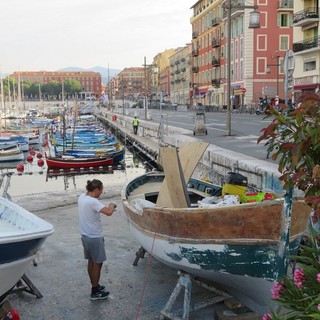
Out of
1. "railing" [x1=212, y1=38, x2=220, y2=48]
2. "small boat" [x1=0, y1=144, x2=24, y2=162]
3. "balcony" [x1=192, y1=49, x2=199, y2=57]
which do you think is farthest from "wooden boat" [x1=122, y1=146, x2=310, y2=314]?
"balcony" [x1=192, y1=49, x2=199, y2=57]

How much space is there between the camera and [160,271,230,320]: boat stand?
5.73 m

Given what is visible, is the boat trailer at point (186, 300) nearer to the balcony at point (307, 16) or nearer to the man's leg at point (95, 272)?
the man's leg at point (95, 272)

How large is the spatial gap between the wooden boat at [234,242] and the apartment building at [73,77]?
18230cm

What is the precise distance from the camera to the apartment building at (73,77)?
620 ft

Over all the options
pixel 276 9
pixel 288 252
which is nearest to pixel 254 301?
pixel 288 252

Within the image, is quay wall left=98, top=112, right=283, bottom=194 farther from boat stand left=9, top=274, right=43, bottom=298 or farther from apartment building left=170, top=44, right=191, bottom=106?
apartment building left=170, top=44, right=191, bottom=106

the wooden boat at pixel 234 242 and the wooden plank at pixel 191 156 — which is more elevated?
the wooden plank at pixel 191 156

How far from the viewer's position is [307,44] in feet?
160

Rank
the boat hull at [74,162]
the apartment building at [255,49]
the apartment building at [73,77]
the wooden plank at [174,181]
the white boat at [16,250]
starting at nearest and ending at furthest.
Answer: the white boat at [16,250] < the wooden plank at [174,181] < the boat hull at [74,162] < the apartment building at [255,49] < the apartment building at [73,77]

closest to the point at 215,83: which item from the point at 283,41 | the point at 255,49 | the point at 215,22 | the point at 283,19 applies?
the point at 215,22

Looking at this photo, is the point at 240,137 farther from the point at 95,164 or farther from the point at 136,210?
the point at 136,210

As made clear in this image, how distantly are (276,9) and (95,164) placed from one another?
4570cm

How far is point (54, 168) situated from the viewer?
27.5 meters

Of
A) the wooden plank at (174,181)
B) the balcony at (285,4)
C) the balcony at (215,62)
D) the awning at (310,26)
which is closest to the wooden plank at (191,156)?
the wooden plank at (174,181)
